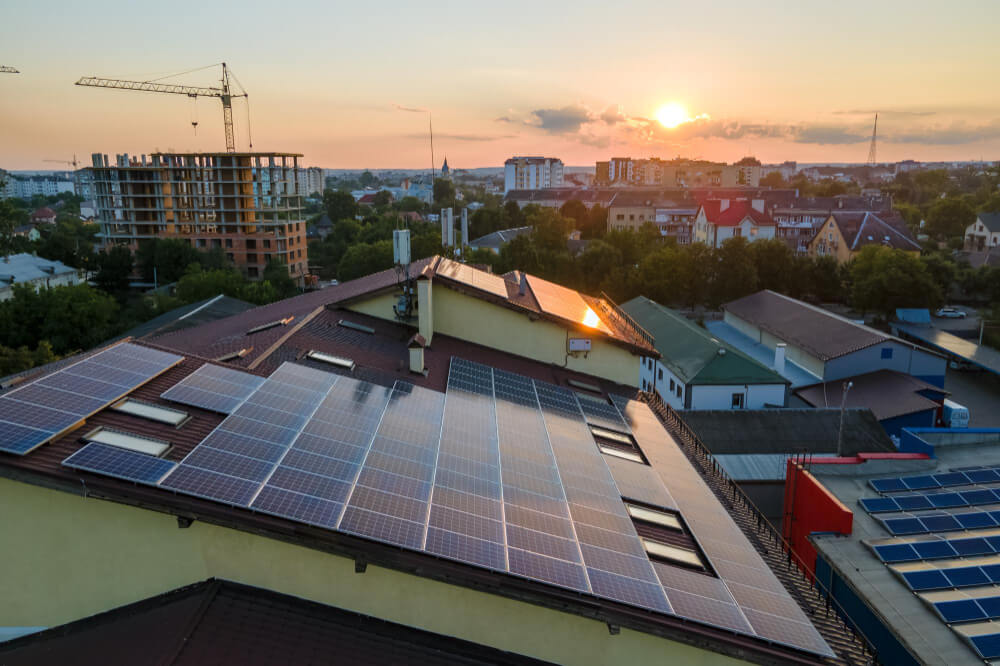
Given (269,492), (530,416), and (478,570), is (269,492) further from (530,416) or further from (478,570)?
(530,416)

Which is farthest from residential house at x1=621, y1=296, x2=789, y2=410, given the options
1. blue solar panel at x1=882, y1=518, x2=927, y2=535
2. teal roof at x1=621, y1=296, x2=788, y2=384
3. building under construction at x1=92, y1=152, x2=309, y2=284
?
building under construction at x1=92, y1=152, x2=309, y2=284

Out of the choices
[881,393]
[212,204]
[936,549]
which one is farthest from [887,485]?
[212,204]

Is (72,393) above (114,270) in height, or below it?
above

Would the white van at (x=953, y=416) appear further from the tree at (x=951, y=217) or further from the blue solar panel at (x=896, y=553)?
the tree at (x=951, y=217)

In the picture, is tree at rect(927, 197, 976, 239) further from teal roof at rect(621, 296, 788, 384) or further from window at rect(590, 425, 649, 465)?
window at rect(590, 425, 649, 465)

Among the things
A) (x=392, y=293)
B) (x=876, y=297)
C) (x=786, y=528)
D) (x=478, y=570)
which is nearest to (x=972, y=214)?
(x=876, y=297)

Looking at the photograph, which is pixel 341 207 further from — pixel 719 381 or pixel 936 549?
pixel 936 549

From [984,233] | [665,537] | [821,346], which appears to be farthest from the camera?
[984,233]

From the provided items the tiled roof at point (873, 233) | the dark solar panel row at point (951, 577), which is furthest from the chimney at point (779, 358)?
the tiled roof at point (873, 233)
